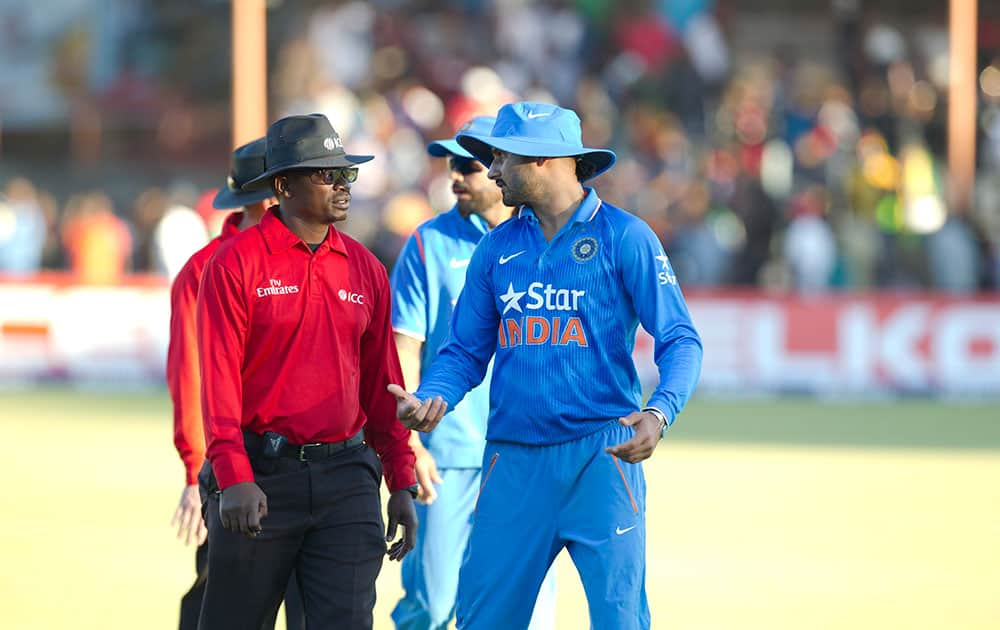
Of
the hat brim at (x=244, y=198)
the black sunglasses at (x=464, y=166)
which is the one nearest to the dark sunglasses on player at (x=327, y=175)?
the hat brim at (x=244, y=198)

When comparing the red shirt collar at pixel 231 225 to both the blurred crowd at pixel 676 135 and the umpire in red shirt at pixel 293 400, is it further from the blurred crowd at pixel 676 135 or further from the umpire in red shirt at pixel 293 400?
the blurred crowd at pixel 676 135

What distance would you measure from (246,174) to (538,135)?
1678 millimetres

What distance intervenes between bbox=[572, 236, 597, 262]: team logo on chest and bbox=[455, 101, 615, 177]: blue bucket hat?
0.32 metres

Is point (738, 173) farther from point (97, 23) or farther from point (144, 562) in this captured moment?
point (144, 562)

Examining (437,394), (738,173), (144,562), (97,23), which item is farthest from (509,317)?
(97,23)

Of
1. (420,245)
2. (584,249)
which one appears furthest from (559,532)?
(420,245)

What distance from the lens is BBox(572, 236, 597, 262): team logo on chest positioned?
5.92 m

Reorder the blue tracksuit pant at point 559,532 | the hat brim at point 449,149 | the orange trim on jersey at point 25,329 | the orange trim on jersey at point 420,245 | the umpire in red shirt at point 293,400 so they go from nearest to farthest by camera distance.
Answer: the umpire in red shirt at point 293,400 → the blue tracksuit pant at point 559,532 → the hat brim at point 449,149 → the orange trim on jersey at point 420,245 → the orange trim on jersey at point 25,329

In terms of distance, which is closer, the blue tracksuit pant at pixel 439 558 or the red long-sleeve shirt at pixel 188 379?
the red long-sleeve shirt at pixel 188 379

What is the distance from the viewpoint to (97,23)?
29906 millimetres

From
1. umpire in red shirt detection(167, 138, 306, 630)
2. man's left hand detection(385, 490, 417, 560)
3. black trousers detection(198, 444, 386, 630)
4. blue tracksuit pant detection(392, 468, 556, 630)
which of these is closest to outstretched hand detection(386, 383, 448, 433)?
black trousers detection(198, 444, 386, 630)

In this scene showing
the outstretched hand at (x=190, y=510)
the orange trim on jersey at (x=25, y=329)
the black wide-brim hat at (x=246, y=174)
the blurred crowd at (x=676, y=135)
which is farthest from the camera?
the blurred crowd at (x=676, y=135)

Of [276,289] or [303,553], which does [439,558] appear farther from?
[276,289]

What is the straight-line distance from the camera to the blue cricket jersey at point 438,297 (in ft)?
24.7
